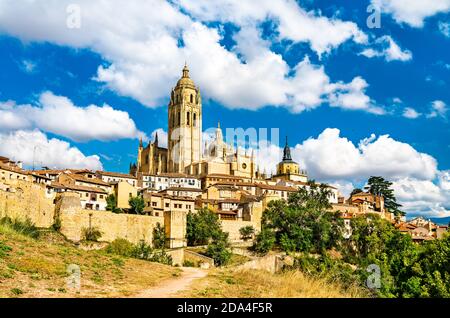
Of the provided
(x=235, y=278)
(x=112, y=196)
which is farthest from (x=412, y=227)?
(x=235, y=278)

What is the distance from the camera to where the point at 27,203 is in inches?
1622

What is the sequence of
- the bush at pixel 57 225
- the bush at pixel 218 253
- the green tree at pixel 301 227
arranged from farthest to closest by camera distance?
the green tree at pixel 301 227 < the bush at pixel 218 253 < the bush at pixel 57 225

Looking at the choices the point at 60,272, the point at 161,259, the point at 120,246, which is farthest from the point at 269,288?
the point at 120,246

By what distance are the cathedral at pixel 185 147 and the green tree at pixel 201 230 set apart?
43662 mm

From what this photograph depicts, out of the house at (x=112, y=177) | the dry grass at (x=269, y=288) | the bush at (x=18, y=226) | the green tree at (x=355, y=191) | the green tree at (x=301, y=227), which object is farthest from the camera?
the green tree at (x=355, y=191)

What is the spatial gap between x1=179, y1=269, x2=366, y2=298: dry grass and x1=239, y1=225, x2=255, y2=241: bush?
135 feet

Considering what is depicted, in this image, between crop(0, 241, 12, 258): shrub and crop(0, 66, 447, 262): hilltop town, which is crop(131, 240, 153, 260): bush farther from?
crop(0, 241, 12, 258): shrub

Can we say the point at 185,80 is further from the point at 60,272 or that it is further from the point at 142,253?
the point at 60,272

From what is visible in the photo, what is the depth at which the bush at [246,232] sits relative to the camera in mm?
57375

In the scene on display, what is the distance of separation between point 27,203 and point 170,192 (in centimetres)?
3224

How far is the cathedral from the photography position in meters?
102

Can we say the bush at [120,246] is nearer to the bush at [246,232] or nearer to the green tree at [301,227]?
the green tree at [301,227]

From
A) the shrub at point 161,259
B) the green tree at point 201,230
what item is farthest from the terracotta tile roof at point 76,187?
the shrub at point 161,259

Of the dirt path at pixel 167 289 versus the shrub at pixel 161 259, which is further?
the shrub at pixel 161 259
